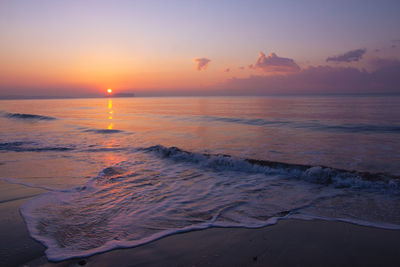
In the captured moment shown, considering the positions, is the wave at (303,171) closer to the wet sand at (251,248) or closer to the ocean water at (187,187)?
the ocean water at (187,187)

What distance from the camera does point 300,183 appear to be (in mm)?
7719

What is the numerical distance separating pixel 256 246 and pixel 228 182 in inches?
154

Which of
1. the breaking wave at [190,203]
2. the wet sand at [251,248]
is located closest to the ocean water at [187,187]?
the breaking wave at [190,203]

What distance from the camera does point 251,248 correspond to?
152 inches

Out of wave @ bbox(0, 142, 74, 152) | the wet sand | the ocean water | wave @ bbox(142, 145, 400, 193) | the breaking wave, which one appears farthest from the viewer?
wave @ bbox(0, 142, 74, 152)

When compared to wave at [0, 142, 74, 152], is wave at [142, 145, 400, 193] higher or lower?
lower

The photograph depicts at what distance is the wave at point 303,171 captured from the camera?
743 cm

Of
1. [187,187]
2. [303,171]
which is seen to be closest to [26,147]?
[187,187]

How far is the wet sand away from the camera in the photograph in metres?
3.50

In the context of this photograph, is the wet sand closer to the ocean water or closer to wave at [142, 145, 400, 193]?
the ocean water

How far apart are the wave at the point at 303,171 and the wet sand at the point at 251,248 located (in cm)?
337

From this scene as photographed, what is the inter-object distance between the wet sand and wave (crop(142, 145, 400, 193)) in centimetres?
337

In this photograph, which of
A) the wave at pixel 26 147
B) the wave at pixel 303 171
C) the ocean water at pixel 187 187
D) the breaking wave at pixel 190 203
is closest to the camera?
the breaking wave at pixel 190 203

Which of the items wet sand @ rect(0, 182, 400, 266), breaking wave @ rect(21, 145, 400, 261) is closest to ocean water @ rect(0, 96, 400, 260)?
breaking wave @ rect(21, 145, 400, 261)
